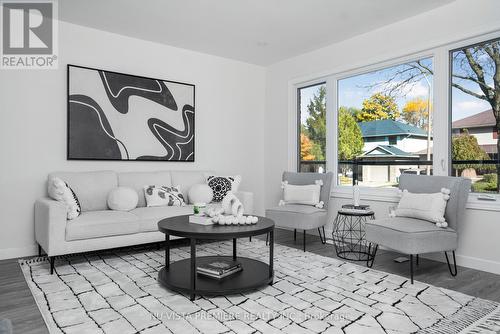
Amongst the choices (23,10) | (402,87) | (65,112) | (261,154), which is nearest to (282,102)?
(261,154)

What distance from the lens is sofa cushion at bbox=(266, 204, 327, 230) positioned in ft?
13.0

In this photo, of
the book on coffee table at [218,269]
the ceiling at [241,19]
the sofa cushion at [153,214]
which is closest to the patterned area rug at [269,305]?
the book on coffee table at [218,269]

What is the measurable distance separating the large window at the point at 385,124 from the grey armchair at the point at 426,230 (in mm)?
604

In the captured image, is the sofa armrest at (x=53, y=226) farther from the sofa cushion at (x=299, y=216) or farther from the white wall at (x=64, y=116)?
the sofa cushion at (x=299, y=216)

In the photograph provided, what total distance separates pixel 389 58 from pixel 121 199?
3424 millimetres

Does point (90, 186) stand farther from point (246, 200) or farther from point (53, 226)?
point (246, 200)

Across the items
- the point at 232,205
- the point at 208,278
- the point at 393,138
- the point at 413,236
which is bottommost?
the point at 208,278

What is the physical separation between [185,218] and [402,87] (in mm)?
2942

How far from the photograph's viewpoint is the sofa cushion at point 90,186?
372 cm

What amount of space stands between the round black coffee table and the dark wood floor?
2.88 ft

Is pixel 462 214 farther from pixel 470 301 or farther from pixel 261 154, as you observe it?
pixel 261 154

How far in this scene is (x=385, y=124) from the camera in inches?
170

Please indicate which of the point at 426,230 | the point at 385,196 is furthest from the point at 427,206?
the point at 385,196

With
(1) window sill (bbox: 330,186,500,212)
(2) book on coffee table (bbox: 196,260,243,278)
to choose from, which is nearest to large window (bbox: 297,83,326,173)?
(1) window sill (bbox: 330,186,500,212)
